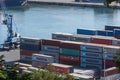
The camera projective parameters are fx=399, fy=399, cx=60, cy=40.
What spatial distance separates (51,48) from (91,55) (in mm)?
936

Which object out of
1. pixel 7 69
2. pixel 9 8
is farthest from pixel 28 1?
pixel 7 69

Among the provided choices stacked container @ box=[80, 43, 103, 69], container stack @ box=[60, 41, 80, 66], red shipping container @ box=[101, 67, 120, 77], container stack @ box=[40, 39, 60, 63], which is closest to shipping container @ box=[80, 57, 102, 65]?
stacked container @ box=[80, 43, 103, 69]

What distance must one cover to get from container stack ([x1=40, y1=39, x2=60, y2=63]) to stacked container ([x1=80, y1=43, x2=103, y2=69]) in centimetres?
60

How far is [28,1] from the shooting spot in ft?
77.9

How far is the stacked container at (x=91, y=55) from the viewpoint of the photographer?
791cm

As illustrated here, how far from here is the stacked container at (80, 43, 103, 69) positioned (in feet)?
26.0

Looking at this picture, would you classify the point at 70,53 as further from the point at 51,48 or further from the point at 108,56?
the point at 108,56

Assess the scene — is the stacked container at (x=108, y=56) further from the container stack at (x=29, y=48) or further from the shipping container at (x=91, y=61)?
the container stack at (x=29, y=48)

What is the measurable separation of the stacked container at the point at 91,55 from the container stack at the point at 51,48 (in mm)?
596

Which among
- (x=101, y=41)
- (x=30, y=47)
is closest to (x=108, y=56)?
(x=101, y=41)

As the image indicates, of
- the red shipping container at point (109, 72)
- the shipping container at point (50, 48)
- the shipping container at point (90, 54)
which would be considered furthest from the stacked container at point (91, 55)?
the red shipping container at point (109, 72)

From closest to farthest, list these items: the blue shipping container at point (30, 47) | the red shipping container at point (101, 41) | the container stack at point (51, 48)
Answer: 1. the container stack at point (51, 48)
2. the red shipping container at point (101, 41)
3. the blue shipping container at point (30, 47)

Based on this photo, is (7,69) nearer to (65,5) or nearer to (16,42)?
(16,42)

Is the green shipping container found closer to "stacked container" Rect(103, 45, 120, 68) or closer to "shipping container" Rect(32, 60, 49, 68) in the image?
"stacked container" Rect(103, 45, 120, 68)
